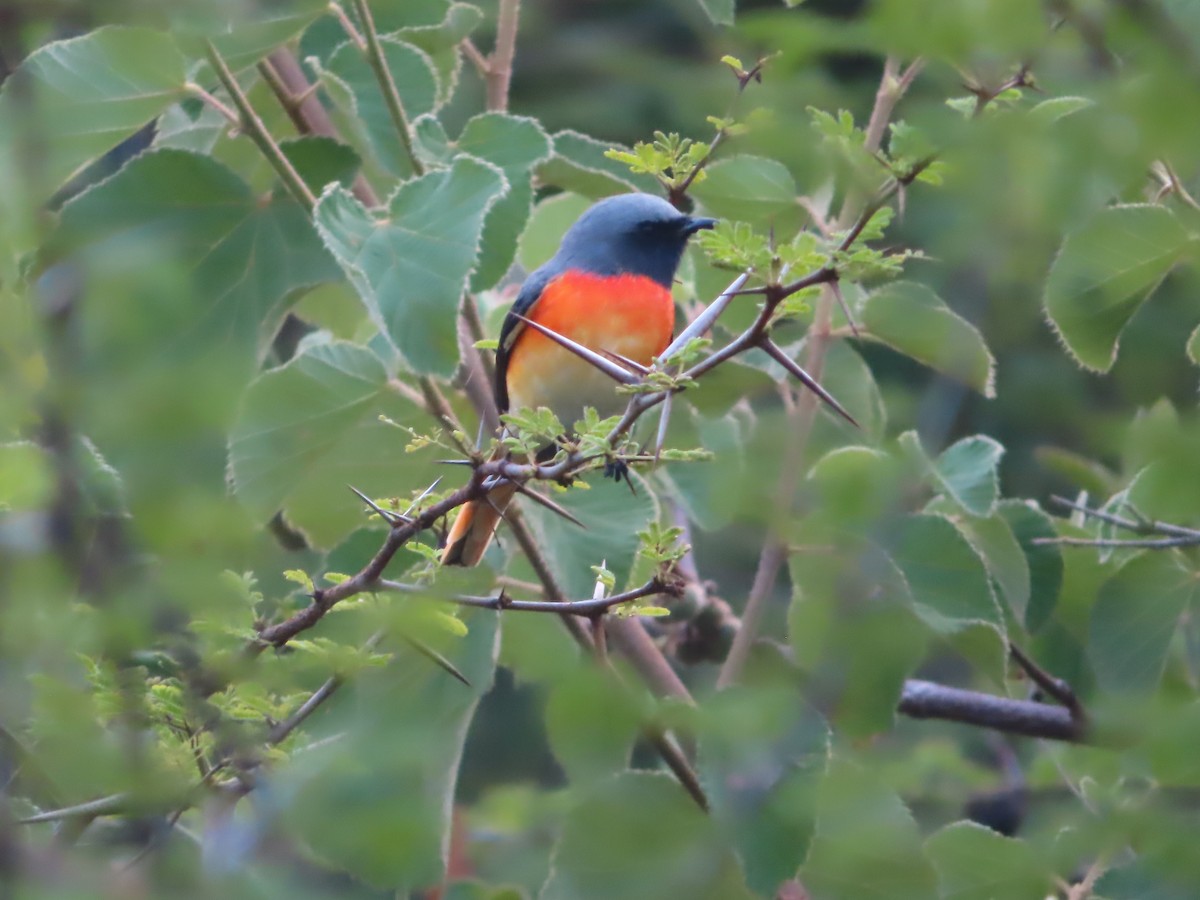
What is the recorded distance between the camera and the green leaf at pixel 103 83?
249 cm

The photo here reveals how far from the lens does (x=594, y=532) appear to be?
273 centimetres

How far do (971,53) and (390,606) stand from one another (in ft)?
2.24

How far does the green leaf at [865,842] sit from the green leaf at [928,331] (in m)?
1.07

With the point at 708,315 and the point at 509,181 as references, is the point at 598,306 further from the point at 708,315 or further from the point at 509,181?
the point at 708,315

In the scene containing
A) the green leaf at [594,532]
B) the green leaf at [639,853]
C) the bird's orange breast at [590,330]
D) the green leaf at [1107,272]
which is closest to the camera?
the green leaf at [639,853]

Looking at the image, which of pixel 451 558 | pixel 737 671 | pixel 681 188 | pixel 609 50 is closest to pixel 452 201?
pixel 681 188

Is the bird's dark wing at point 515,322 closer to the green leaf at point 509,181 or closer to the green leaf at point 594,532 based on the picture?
the green leaf at point 509,181

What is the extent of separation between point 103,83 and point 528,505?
121 centimetres

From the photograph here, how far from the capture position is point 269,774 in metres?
1.38

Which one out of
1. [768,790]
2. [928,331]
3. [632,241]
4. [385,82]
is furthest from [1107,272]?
[632,241]

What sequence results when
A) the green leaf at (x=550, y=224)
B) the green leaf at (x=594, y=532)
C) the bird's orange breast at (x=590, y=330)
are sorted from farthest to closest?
the green leaf at (x=550, y=224), the bird's orange breast at (x=590, y=330), the green leaf at (x=594, y=532)

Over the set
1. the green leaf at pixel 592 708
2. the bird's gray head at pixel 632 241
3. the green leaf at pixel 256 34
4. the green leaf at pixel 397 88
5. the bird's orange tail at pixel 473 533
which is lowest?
the bird's orange tail at pixel 473 533

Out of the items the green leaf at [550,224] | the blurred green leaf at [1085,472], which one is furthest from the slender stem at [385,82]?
the blurred green leaf at [1085,472]

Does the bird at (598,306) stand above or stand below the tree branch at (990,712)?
above
